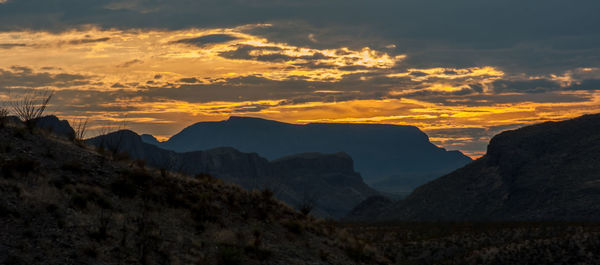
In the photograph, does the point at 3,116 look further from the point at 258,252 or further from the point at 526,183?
the point at 526,183

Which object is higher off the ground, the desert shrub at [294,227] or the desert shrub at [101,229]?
the desert shrub at [101,229]

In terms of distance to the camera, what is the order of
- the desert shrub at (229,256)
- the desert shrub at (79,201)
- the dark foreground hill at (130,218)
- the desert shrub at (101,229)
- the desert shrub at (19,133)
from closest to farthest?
the dark foreground hill at (130,218) → the desert shrub at (101,229) → the desert shrub at (229,256) → the desert shrub at (79,201) → the desert shrub at (19,133)

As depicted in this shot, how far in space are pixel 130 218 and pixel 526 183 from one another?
96.3m

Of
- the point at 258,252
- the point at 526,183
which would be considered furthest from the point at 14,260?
the point at 526,183

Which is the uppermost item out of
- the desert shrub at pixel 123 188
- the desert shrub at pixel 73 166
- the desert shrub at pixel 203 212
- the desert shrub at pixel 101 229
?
the desert shrub at pixel 73 166

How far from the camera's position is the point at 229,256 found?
18047mm

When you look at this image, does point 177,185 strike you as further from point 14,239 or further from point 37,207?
point 14,239

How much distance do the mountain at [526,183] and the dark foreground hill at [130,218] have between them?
67773 millimetres

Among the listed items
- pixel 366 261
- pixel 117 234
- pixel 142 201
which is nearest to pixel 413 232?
pixel 366 261

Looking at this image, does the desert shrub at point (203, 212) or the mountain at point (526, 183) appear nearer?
the desert shrub at point (203, 212)

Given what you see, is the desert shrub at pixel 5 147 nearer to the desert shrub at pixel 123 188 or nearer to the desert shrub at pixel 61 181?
the desert shrub at pixel 61 181

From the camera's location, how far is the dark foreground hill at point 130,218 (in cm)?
1529

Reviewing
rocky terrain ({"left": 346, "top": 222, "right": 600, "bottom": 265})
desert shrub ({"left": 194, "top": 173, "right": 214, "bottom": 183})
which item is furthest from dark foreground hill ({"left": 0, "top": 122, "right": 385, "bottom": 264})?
rocky terrain ({"left": 346, "top": 222, "right": 600, "bottom": 265})

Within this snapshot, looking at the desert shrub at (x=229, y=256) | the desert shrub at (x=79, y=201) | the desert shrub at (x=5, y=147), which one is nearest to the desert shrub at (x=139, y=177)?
the desert shrub at (x=79, y=201)
